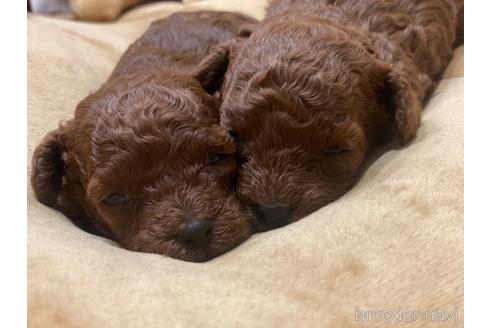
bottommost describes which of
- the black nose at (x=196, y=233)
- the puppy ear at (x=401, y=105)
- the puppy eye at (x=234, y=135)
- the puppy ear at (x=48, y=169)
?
the puppy ear at (x=48, y=169)

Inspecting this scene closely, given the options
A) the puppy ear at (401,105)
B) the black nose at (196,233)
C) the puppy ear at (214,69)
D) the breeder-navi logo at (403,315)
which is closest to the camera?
the breeder-navi logo at (403,315)

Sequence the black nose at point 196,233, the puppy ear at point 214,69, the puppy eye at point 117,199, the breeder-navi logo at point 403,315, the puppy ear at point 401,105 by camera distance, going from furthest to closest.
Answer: the puppy ear at point 214,69
the puppy ear at point 401,105
the puppy eye at point 117,199
the black nose at point 196,233
the breeder-navi logo at point 403,315

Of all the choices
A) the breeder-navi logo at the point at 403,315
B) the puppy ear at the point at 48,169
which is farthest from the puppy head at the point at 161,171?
the breeder-navi logo at the point at 403,315

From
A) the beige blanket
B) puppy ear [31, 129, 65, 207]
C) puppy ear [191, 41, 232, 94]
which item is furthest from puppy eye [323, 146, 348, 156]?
puppy ear [31, 129, 65, 207]

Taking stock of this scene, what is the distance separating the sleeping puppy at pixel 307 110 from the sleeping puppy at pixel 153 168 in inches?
3.4

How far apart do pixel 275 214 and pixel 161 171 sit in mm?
357

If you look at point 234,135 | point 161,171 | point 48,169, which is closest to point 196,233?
point 161,171

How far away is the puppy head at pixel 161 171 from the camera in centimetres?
165

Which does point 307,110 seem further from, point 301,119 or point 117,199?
point 117,199

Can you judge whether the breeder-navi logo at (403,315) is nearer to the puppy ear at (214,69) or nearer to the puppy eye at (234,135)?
the puppy eye at (234,135)

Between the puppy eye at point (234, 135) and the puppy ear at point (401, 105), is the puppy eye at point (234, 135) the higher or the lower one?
the lower one

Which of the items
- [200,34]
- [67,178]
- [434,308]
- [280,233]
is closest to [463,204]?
[434,308]

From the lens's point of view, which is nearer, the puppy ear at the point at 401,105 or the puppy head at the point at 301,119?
the puppy head at the point at 301,119

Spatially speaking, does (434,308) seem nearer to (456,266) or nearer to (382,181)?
(456,266)
